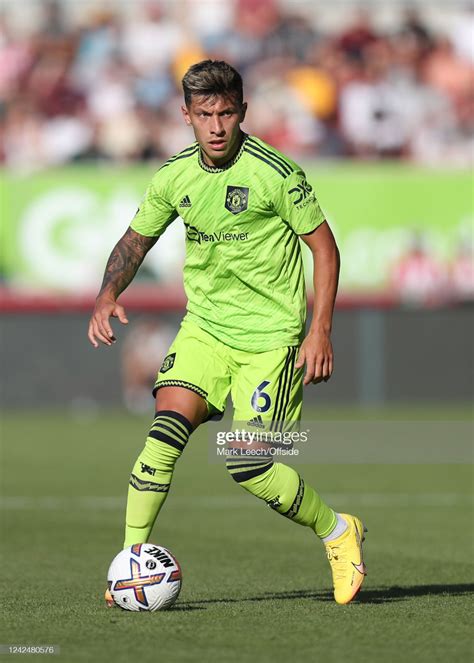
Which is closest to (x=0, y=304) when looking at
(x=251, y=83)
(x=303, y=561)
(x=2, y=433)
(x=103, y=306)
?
(x=2, y=433)

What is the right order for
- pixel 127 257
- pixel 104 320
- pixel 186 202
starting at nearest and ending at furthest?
pixel 104 320
pixel 186 202
pixel 127 257

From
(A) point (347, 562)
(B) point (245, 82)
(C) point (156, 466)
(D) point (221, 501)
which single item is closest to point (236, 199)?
(C) point (156, 466)

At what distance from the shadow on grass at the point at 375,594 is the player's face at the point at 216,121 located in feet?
6.67

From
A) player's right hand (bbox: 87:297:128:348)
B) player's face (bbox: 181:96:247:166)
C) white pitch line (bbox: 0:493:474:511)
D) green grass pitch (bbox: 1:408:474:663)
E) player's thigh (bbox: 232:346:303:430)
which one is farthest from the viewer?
white pitch line (bbox: 0:493:474:511)

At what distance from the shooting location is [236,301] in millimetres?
6699

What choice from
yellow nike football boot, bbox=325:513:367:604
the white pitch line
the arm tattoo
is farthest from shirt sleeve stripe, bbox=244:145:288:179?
the white pitch line

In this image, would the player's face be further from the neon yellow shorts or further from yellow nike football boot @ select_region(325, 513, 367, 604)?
yellow nike football boot @ select_region(325, 513, 367, 604)

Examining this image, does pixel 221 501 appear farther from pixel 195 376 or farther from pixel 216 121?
pixel 216 121

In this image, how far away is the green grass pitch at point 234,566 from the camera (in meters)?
5.41

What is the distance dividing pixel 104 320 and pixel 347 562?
5.21 feet

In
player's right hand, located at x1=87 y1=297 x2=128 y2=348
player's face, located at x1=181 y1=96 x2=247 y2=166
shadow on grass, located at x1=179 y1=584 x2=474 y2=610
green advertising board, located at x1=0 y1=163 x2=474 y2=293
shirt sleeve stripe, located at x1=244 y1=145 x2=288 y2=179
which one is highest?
green advertising board, located at x1=0 y1=163 x2=474 y2=293

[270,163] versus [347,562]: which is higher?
[270,163]

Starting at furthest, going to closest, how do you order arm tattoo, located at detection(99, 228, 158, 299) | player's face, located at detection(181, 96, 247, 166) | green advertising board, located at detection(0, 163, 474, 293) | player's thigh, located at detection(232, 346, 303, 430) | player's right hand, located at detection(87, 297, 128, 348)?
green advertising board, located at detection(0, 163, 474, 293) → arm tattoo, located at detection(99, 228, 158, 299) → player's thigh, located at detection(232, 346, 303, 430) → player's right hand, located at detection(87, 297, 128, 348) → player's face, located at detection(181, 96, 247, 166)

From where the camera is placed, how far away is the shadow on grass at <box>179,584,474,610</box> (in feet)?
21.8
